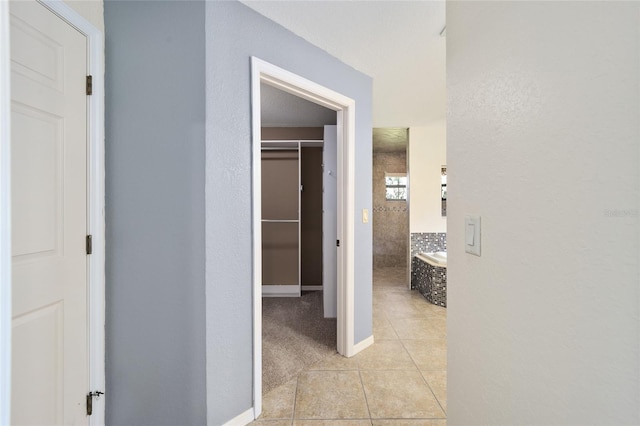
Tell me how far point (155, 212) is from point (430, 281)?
144 inches

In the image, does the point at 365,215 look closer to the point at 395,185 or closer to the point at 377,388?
the point at 377,388

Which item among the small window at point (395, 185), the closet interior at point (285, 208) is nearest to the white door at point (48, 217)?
the closet interior at point (285, 208)

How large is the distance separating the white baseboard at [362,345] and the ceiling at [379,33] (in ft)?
8.09

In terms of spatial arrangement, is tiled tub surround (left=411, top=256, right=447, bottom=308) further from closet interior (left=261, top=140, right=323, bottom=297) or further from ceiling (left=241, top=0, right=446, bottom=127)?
ceiling (left=241, top=0, right=446, bottom=127)

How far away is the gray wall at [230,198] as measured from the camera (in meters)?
1.62

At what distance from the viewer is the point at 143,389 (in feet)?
5.30

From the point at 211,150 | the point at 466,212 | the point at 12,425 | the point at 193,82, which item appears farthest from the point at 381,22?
the point at 12,425

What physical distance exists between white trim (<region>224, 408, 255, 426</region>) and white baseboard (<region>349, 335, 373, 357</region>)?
103 centimetres

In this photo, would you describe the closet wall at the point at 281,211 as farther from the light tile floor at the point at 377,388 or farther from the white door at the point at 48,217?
the white door at the point at 48,217

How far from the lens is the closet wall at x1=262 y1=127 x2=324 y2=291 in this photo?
14.2 ft

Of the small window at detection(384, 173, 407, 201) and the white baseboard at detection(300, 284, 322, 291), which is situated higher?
the small window at detection(384, 173, 407, 201)

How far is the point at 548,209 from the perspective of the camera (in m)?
0.65

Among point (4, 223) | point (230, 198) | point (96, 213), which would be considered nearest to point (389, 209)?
point (230, 198)

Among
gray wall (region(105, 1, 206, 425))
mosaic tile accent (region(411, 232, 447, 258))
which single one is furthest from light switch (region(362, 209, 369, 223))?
mosaic tile accent (region(411, 232, 447, 258))
